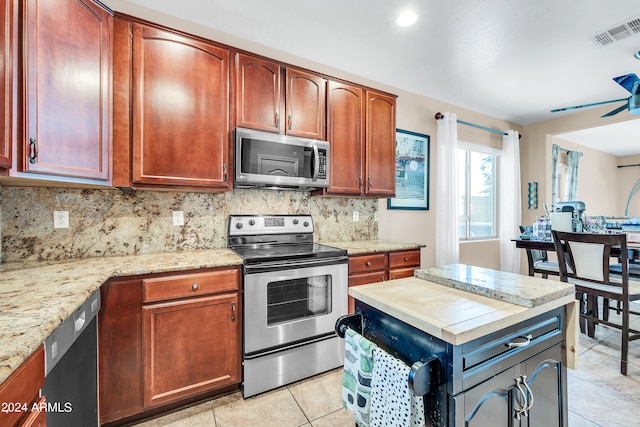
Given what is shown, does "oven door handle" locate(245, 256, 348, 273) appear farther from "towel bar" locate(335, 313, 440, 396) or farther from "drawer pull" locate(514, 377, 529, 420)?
"drawer pull" locate(514, 377, 529, 420)

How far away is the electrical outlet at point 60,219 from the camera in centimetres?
186

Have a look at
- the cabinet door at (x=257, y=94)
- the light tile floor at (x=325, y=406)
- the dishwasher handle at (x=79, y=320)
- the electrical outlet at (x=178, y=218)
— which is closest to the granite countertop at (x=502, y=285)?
the light tile floor at (x=325, y=406)

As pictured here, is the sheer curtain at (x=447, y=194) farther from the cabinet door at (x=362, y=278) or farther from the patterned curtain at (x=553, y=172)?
the patterned curtain at (x=553, y=172)

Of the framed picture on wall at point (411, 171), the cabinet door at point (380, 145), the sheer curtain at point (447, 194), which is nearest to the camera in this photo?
the cabinet door at point (380, 145)

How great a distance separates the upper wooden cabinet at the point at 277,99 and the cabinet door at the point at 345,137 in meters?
0.12

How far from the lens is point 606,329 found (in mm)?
2938

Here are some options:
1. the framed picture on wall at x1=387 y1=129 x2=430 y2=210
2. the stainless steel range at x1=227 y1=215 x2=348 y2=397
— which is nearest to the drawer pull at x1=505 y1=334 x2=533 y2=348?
the stainless steel range at x1=227 y1=215 x2=348 y2=397

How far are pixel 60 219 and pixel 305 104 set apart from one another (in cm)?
193

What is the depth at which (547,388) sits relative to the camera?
1.11 meters

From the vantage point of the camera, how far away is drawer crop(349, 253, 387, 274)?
237 centimetres

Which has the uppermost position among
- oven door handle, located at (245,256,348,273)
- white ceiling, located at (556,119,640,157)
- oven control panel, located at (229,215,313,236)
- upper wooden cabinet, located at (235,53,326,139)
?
white ceiling, located at (556,119,640,157)

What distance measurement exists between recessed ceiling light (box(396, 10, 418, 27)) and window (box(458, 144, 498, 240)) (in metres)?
2.30

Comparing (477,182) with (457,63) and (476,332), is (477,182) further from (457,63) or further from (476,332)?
(476,332)

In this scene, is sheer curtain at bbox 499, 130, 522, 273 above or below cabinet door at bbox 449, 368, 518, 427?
above
